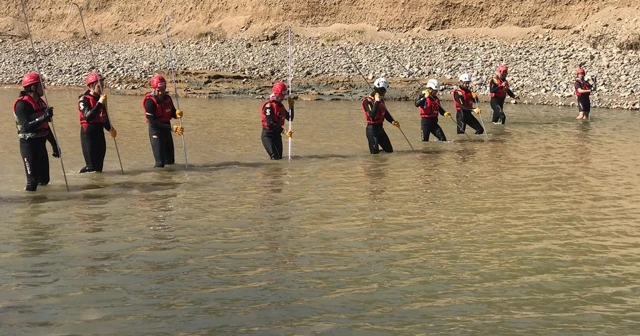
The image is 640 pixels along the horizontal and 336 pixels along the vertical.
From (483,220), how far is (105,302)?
18.1 ft

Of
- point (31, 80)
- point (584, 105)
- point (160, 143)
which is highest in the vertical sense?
point (31, 80)

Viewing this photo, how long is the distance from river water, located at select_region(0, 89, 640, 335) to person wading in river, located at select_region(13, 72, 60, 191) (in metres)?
0.45

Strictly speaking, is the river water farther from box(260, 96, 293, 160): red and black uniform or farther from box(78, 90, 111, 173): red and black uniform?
box(78, 90, 111, 173): red and black uniform

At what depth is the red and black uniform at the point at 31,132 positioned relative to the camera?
539 inches

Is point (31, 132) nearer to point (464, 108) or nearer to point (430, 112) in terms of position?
point (430, 112)

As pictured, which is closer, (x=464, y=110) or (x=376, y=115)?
(x=376, y=115)

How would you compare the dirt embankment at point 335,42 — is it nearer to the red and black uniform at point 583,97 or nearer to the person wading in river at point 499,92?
the red and black uniform at point 583,97

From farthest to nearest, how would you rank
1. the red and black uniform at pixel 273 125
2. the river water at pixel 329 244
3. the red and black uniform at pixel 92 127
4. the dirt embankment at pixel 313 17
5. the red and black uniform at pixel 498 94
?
the dirt embankment at pixel 313 17, the red and black uniform at pixel 498 94, the red and black uniform at pixel 273 125, the red and black uniform at pixel 92 127, the river water at pixel 329 244

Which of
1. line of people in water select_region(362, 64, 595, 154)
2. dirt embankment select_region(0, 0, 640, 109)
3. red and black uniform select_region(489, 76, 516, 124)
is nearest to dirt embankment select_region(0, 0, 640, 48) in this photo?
dirt embankment select_region(0, 0, 640, 109)

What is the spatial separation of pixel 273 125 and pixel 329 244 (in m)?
7.25

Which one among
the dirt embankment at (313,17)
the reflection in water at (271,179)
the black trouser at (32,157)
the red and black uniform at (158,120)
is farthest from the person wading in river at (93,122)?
the dirt embankment at (313,17)

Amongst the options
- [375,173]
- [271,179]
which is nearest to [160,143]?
[271,179]

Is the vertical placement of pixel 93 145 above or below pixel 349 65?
below

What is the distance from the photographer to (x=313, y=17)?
44.8 meters
